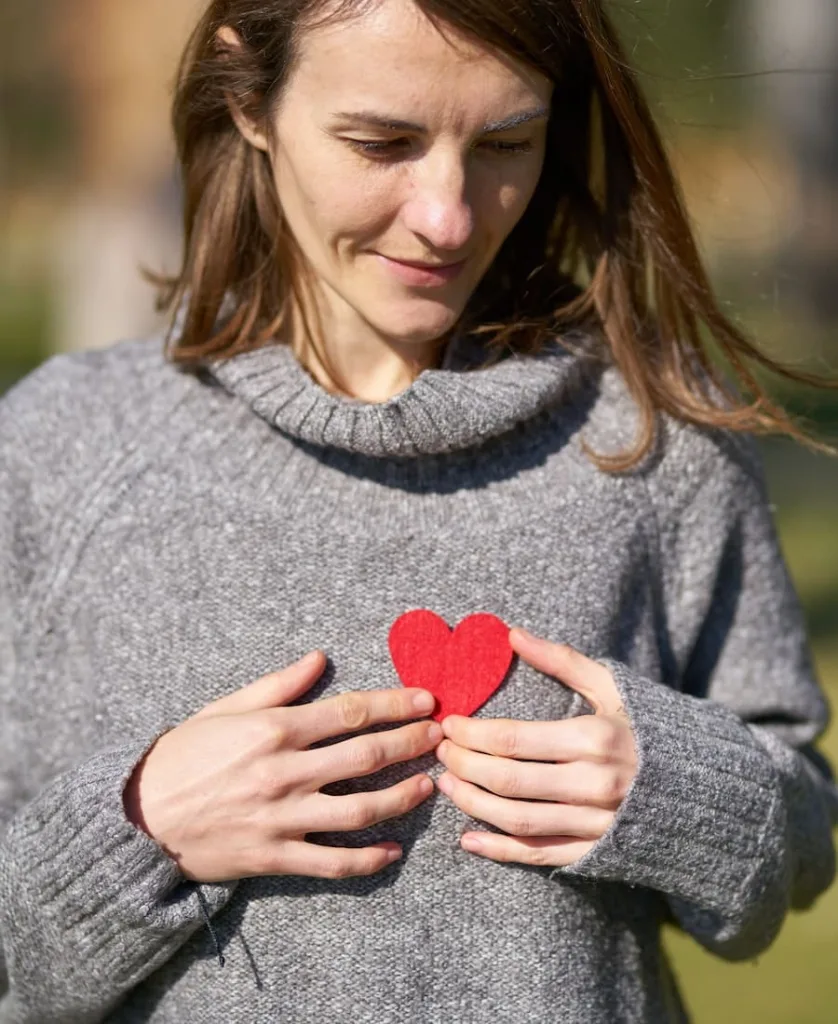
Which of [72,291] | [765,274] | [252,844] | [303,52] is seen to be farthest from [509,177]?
[72,291]

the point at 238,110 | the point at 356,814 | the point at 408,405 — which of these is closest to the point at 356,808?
the point at 356,814

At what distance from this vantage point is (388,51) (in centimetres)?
164

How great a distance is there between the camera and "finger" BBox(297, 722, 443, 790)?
1695 millimetres

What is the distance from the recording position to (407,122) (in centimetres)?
166

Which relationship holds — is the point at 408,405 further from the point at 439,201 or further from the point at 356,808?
the point at 356,808

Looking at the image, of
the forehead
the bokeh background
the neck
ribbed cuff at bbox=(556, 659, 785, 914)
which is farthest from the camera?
the bokeh background

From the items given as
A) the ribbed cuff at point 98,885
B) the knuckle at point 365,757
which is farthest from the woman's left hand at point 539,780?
the ribbed cuff at point 98,885

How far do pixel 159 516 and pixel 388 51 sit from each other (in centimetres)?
70

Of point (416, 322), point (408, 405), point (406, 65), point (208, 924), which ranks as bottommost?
point (208, 924)

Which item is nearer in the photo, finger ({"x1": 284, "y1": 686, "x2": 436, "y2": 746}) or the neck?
finger ({"x1": 284, "y1": 686, "x2": 436, "y2": 746})

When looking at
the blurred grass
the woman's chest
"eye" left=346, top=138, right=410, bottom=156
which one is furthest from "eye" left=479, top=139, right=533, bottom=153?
the blurred grass

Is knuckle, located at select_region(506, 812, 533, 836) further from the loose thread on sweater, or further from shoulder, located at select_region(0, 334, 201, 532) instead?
shoulder, located at select_region(0, 334, 201, 532)

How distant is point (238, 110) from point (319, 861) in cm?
105

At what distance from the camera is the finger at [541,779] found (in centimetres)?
172
